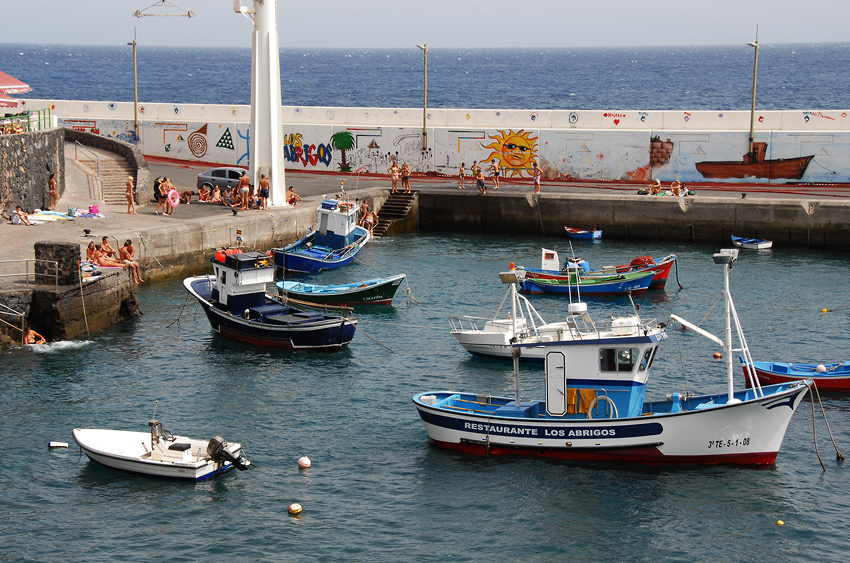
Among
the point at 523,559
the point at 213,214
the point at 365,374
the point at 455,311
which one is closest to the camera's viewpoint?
the point at 523,559

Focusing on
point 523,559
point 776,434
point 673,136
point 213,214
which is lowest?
point 523,559

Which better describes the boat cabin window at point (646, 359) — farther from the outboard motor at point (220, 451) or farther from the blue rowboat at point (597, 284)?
the blue rowboat at point (597, 284)

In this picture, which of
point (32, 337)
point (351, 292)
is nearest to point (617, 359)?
point (351, 292)

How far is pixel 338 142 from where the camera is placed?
59.4m

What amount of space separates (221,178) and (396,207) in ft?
29.9

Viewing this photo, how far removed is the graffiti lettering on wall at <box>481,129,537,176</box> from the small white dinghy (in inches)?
1401

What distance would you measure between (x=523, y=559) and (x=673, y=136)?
38061 mm

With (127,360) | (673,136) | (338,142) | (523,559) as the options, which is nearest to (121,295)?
(127,360)

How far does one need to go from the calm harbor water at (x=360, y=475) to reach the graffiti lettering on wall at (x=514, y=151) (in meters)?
21.9

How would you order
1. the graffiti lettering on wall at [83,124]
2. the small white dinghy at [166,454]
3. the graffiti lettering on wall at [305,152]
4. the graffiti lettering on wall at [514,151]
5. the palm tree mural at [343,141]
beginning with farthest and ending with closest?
the graffiti lettering on wall at [83,124]
the graffiti lettering on wall at [305,152]
the palm tree mural at [343,141]
the graffiti lettering on wall at [514,151]
the small white dinghy at [166,454]

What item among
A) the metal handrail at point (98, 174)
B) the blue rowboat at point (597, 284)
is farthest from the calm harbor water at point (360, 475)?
the metal handrail at point (98, 174)

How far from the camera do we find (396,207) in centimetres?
5394

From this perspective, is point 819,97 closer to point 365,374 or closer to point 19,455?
point 365,374

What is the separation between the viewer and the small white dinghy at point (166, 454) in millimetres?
23469
